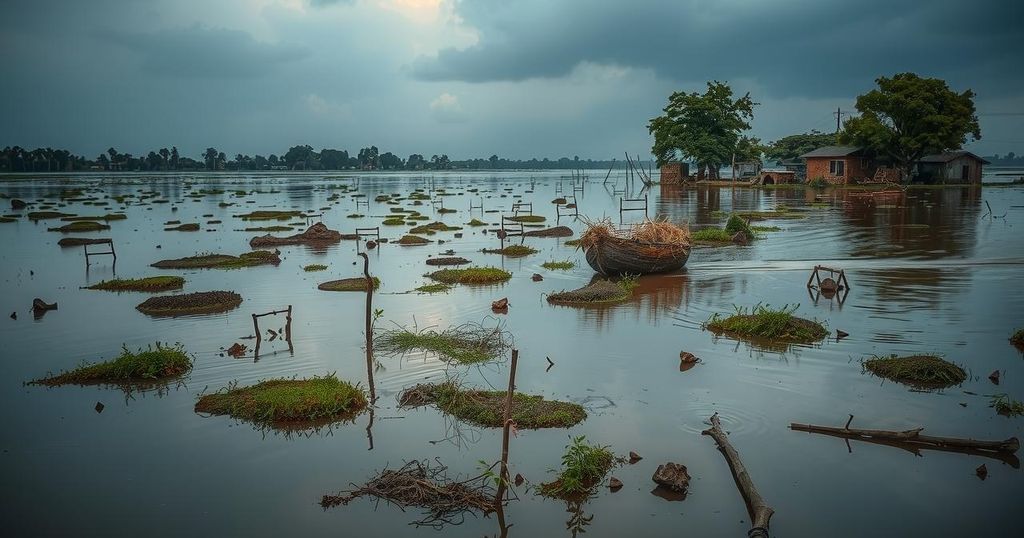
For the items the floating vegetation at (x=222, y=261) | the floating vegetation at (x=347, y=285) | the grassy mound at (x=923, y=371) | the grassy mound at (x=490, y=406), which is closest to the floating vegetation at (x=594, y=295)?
the floating vegetation at (x=347, y=285)

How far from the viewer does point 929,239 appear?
93.8ft

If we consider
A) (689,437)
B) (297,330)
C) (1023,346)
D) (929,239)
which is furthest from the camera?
(929,239)

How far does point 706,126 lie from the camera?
246ft

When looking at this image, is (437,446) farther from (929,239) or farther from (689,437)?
(929,239)

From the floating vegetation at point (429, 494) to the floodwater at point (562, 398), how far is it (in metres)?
0.14

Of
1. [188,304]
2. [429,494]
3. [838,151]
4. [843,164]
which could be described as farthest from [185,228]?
[838,151]

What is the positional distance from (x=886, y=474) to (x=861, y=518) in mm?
1192

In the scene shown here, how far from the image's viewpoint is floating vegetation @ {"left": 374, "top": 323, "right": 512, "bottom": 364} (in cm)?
1391

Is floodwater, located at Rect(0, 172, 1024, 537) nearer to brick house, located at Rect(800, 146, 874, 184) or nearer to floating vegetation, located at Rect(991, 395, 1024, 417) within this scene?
floating vegetation, located at Rect(991, 395, 1024, 417)

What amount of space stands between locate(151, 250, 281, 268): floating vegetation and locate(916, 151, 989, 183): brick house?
56492 mm

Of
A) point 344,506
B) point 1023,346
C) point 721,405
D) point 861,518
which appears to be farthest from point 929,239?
point 344,506

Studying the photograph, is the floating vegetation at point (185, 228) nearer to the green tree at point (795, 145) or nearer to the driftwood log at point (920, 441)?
the driftwood log at point (920, 441)

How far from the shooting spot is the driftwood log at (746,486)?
23.9ft

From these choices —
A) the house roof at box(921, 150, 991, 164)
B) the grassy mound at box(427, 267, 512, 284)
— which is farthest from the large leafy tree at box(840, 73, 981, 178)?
the grassy mound at box(427, 267, 512, 284)
